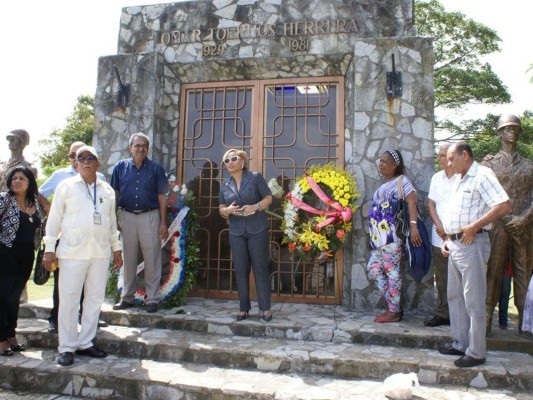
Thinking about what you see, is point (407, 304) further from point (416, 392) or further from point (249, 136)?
point (249, 136)

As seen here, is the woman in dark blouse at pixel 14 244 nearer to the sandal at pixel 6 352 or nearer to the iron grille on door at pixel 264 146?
the sandal at pixel 6 352

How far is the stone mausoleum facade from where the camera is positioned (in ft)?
17.5

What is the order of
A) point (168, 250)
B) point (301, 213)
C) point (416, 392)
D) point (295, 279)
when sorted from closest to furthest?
point (416, 392) < point (301, 213) < point (168, 250) < point (295, 279)

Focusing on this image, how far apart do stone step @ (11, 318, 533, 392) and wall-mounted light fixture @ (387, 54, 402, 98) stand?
3.00 m

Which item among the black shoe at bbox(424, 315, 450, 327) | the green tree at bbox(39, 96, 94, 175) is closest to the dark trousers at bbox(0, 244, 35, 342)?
the black shoe at bbox(424, 315, 450, 327)

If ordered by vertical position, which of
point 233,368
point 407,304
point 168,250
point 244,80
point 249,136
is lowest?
point 233,368

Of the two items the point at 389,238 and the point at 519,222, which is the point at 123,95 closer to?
the point at 389,238

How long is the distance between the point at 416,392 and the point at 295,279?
266 cm

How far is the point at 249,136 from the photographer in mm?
6043

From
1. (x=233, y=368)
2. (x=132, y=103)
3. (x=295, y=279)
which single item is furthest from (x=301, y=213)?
(x=132, y=103)

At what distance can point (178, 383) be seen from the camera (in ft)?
11.1

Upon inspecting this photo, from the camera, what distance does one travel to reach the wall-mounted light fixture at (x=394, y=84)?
5336mm

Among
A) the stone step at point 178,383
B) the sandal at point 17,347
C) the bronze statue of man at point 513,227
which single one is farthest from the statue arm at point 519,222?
the sandal at point 17,347

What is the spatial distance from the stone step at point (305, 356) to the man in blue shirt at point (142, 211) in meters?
0.70
